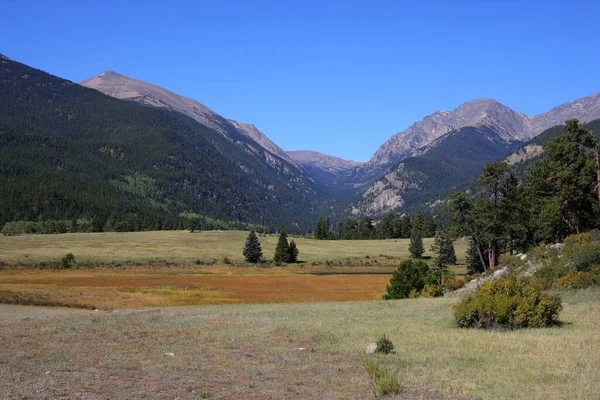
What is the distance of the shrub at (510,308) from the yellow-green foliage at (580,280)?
1129 centimetres

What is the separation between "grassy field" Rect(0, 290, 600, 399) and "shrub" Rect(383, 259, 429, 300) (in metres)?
18.1

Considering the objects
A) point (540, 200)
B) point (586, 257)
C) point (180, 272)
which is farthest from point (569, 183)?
point (180, 272)

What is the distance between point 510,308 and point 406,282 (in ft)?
80.4

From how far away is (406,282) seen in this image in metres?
46.0

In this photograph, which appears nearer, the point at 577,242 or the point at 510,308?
the point at 510,308

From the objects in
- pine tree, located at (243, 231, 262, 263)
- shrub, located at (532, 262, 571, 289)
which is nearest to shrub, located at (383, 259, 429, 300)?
shrub, located at (532, 262, 571, 289)

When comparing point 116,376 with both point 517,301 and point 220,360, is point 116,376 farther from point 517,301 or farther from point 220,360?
point 517,301

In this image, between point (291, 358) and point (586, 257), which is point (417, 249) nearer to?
point (586, 257)

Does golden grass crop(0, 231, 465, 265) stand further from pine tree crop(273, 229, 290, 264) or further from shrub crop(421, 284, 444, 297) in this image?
shrub crop(421, 284, 444, 297)

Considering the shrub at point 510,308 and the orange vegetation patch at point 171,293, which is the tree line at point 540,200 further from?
the shrub at point 510,308

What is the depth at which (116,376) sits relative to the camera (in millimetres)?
14812

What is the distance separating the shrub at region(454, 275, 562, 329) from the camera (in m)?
21.2

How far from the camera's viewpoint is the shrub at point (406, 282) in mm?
45531

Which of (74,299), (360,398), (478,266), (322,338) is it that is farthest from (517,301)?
(478,266)
